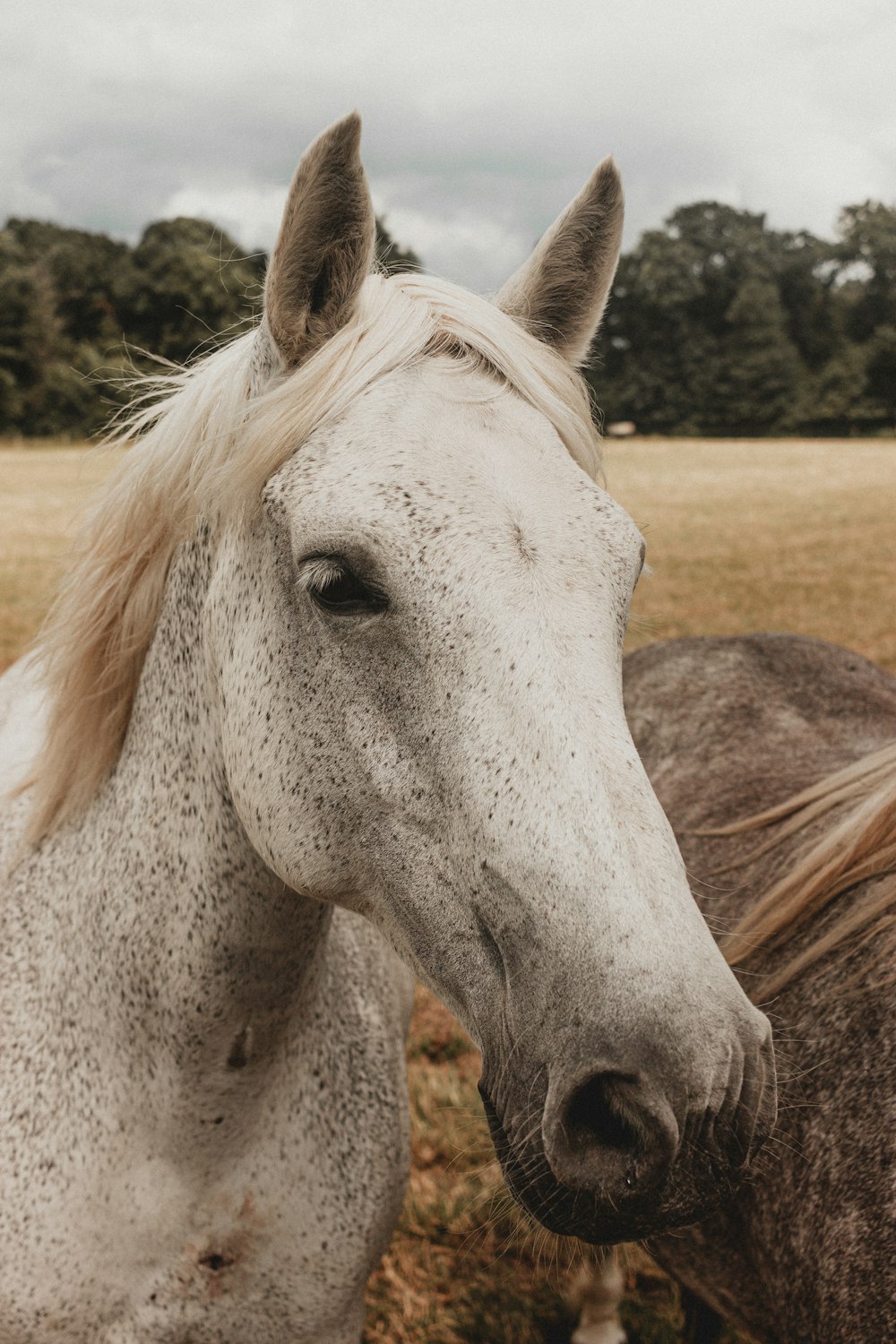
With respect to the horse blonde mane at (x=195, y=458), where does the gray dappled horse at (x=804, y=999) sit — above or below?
below

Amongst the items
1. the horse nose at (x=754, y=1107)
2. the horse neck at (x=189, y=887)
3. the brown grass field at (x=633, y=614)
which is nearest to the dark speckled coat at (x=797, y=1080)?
the horse nose at (x=754, y=1107)

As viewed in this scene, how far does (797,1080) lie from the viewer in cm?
216

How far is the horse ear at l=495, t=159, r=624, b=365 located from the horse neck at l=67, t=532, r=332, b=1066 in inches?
34.7

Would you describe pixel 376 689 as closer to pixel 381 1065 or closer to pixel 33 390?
pixel 381 1065

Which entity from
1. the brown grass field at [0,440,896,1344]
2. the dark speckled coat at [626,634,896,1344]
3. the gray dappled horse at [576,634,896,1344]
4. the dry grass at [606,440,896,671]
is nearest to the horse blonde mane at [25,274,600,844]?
the brown grass field at [0,440,896,1344]

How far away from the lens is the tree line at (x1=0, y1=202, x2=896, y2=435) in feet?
147

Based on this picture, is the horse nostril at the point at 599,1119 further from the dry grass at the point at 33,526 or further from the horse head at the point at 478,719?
the dry grass at the point at 33,526

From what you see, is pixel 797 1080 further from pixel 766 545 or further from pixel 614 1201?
pixel 766 545

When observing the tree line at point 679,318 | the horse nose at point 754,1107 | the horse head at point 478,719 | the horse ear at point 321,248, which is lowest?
the horse nose at point 754,1107

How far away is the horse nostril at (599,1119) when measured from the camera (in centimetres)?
125

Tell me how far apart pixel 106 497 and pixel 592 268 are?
1199mm

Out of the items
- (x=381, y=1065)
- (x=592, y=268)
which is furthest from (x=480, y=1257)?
(x=592, y=268)

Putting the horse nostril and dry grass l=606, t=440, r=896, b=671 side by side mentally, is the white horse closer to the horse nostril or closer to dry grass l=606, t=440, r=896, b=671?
the horse nostril

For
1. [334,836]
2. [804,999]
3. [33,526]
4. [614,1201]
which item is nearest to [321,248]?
[334,836]
